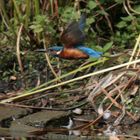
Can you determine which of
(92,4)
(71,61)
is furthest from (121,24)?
(71,61)

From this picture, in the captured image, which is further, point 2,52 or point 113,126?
point 2,52

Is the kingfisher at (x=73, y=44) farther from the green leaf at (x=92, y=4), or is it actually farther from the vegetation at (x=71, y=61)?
the green leaf at (x=92, y=4)

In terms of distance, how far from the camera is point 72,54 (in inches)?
193

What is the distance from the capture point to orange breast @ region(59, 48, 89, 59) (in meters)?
4.89

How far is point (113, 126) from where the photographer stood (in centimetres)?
457

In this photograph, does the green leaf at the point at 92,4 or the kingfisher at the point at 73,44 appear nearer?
the kingfisher at the point at 73,44

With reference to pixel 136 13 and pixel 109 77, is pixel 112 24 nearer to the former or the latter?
pixel 136 13

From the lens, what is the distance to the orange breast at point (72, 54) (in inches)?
192

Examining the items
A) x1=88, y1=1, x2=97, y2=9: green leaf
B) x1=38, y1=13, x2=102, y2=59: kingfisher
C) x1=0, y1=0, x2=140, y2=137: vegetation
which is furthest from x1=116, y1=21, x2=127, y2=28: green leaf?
x1=38, y1=13, x2=102, y2=59: kingfisher

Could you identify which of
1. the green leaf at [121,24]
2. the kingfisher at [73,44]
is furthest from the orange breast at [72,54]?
the green leaf at [121,24]

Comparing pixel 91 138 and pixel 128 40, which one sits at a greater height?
pixel 128 40

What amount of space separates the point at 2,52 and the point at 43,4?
611 mm

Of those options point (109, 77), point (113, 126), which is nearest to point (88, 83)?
point (109, 77)

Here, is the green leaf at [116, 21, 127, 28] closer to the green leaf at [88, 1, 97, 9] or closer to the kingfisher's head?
the green leaf at [88, 1, 97, 9]
